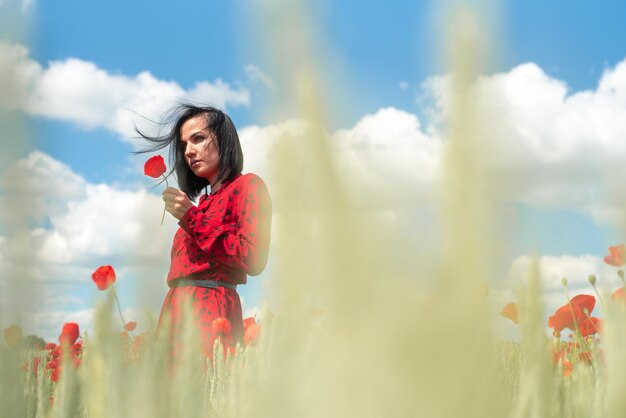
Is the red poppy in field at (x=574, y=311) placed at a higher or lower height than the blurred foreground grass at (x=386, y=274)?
higher

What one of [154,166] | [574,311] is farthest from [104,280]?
[574,311]

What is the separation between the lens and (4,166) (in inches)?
8.7

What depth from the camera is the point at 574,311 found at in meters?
1.50

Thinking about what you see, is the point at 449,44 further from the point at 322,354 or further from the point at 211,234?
the point at 211,234

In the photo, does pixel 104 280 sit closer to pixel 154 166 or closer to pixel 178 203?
pixel 154 166

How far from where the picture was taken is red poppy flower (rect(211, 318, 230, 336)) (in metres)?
1.80

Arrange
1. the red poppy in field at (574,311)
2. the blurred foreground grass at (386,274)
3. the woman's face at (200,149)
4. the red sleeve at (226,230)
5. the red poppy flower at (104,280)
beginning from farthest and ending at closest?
the woman's face at (200,149), the red sleeve at (226,230), the red poppy in field at (574,311), the red poppy flower at (104,280), the blurred foreground grass at (386,274)

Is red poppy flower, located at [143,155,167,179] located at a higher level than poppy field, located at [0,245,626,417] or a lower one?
higher

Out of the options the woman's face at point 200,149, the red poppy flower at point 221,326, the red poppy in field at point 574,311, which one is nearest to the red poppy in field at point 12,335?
the red poppy in field at point 574,311

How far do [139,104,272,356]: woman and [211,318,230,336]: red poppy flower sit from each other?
0.02m

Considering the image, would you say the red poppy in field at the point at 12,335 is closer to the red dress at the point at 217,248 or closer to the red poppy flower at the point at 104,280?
the red poppy flower at the point at 104,280

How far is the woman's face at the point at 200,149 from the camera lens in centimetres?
204

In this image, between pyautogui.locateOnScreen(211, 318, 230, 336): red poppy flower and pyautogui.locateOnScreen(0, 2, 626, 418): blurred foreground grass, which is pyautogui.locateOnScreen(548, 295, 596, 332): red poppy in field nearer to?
pyautogui.locateOnScreen(211, 318, 230, 336): red poppy flower

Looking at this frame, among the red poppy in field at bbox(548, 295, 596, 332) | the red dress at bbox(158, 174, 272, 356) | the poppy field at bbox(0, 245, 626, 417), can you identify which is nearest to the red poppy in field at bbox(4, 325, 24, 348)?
the poppy field at bbox(0, 245, 626, 417)
